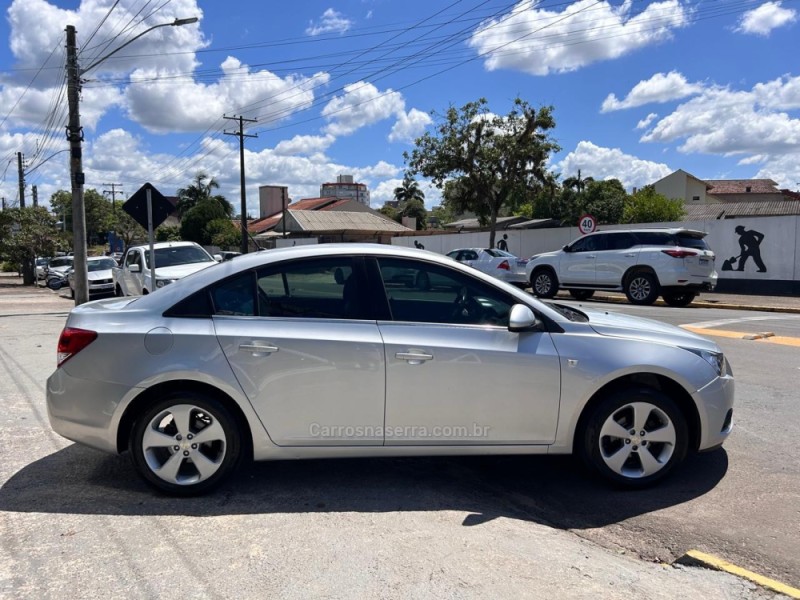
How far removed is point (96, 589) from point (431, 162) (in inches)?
1109

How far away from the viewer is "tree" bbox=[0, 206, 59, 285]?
33656 millimetres

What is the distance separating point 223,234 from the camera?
5281 centimetres

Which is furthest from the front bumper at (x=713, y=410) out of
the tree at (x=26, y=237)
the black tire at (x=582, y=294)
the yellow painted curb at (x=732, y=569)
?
the tree at (x=26, y=237)

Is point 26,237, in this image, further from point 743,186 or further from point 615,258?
point 743,186

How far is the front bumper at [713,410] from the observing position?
405 cm

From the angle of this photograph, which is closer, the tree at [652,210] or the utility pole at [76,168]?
the utility pole at [76,168]

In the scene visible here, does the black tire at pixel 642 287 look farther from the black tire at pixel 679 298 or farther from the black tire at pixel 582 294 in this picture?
the black tire at pixel 582 294

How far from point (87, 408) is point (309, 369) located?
4.63 ft

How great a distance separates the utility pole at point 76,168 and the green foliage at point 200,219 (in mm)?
38592

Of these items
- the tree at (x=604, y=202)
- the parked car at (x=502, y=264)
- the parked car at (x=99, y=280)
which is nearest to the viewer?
the parked car at (x=502, y=264)

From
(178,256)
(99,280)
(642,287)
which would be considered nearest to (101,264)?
(99,280)

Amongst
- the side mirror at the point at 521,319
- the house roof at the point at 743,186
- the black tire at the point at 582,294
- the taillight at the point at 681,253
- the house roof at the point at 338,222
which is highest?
the house roof at the point at 743,186

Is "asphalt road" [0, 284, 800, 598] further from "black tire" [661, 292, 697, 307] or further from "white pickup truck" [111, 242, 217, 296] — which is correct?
"black tire" [661, 292, 697, 307]

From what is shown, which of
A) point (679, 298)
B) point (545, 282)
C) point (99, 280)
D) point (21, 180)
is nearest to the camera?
point (679, 298)
